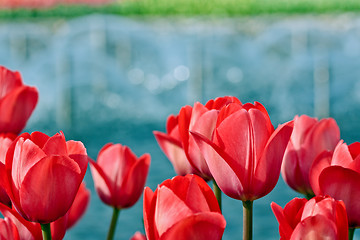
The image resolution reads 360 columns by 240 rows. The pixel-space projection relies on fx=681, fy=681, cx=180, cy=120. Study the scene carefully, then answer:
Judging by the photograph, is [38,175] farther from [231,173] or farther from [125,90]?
[125,90]

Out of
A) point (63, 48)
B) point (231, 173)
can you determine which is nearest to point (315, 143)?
point (231, 173)

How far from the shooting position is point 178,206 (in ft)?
0.93

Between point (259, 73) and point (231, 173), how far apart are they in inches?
206

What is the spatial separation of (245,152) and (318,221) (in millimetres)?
65

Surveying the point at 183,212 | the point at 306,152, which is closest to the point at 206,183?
the point at 183,212

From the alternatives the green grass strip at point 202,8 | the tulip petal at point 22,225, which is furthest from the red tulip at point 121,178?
the green grass strip at point 202,8

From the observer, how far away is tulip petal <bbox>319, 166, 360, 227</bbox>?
331 millimetres

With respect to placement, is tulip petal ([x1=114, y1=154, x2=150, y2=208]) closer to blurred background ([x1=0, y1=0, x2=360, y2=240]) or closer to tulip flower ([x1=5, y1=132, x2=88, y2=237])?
tulip flower ([x1=5, y1=132, x2=88, y2=237])

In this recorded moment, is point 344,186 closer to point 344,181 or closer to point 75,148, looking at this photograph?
point 344,181

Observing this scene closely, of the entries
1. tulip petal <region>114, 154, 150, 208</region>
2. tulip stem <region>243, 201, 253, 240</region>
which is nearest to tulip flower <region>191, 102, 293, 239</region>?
tulip stem <region>243, 201, 253, 240</region>

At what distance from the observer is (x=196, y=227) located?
0.27 m

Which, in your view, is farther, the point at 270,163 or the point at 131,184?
the point at 131,184

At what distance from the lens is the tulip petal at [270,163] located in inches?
13.2

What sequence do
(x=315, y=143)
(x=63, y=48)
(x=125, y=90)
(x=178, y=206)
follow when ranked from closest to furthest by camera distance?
(x=178, y=206), (x=315, y=143), (x=63, y=48), (x=125, y=90)
